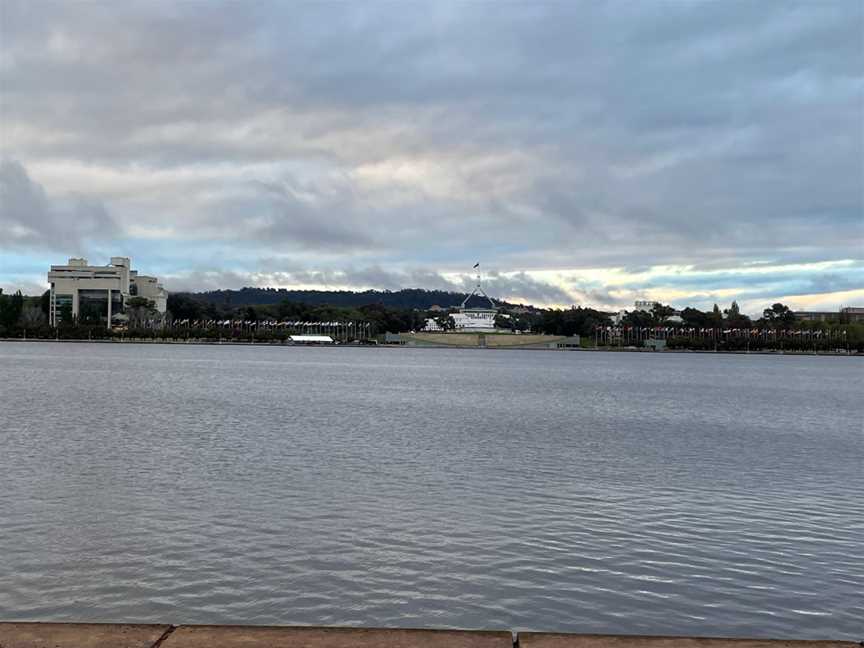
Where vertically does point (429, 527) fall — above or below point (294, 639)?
below

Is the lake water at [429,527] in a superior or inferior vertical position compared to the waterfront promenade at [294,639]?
inferior

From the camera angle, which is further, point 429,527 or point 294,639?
point 429,527

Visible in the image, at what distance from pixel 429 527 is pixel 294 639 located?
34.6 feet

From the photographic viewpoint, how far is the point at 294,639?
22.9 feet

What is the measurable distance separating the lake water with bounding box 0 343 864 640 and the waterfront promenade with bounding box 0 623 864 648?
4331 millimetres

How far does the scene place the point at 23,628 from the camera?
713cm

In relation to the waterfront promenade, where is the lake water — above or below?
below

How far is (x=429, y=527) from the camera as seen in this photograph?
17.4 m

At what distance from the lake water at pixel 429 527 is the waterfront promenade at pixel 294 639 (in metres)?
4.33

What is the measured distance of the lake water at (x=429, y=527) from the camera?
12086mm

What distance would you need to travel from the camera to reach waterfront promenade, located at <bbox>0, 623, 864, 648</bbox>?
6766 mm

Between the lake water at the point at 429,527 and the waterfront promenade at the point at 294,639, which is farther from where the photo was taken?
the lake water at the point at 429,527

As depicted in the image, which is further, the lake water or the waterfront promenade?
the lake water

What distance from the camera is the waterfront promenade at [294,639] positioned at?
677cm
